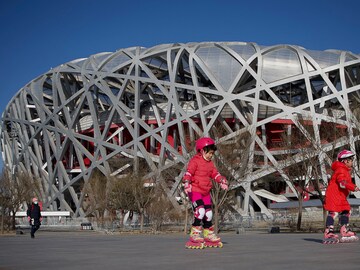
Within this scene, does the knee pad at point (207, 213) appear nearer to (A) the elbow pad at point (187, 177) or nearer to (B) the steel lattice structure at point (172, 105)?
(A) the elbow pad at point (187, 177)

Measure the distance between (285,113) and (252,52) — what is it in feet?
22.6

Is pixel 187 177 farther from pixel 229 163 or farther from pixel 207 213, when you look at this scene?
pixel 229 163

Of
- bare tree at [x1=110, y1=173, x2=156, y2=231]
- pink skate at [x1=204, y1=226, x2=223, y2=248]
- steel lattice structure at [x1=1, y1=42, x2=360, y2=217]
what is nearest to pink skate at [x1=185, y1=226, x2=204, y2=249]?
pink skate at [x1=204, y1=226, x2=223, y2=248]

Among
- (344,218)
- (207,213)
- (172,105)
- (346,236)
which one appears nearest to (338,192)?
(344,218)

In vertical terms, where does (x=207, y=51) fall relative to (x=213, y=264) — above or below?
above

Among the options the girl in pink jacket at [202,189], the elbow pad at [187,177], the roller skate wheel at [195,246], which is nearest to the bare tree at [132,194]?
the girl in pink jacket at [202,189]

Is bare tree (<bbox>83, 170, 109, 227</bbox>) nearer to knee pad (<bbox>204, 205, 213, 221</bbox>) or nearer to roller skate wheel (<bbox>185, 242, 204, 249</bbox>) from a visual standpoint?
knee pad (<bbox>204, 205, 213, 221</bbox>)

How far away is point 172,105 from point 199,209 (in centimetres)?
4839

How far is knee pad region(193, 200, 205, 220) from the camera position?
1106 cm

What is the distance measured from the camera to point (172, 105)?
5925cm

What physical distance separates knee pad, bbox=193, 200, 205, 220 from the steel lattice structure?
37969 millimetres

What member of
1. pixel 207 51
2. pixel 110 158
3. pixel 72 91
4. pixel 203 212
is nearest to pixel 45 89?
pixel 72 91

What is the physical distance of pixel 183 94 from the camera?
215 ft

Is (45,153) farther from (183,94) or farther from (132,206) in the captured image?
(132,206)
